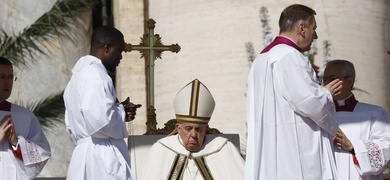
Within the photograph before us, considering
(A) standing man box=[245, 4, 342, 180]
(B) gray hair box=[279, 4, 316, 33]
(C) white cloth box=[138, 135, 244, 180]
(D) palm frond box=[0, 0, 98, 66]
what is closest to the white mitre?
(C) white cloth box=[138, 135, 244, 180]

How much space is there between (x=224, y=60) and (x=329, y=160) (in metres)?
5.97

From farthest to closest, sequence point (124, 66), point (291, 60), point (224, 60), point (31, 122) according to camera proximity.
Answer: point (124, 66) < point (224, 60) < point (31, 122) < point (291, 60)

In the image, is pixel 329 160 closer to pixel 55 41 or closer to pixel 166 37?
pixel 166 37

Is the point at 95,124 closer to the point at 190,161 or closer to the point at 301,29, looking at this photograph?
the point at 301,29

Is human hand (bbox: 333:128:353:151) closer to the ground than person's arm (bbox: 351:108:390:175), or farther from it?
farther from it

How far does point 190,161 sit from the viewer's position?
1386 cm

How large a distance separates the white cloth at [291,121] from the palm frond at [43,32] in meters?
7.22

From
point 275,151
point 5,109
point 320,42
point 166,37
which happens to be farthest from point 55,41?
point 275,151

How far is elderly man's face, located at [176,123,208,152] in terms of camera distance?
13.8 metres

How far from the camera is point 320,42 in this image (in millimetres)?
17422

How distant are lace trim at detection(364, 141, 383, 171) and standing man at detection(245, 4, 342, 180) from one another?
1704mm

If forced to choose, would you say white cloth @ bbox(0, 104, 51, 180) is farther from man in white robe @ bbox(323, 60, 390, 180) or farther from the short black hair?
man in white robe @ bbox(323, 60, 390, 180)

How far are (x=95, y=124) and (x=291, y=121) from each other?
52.0 inches

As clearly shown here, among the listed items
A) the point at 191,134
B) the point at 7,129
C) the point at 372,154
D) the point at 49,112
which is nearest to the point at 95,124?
the point at 7,129
